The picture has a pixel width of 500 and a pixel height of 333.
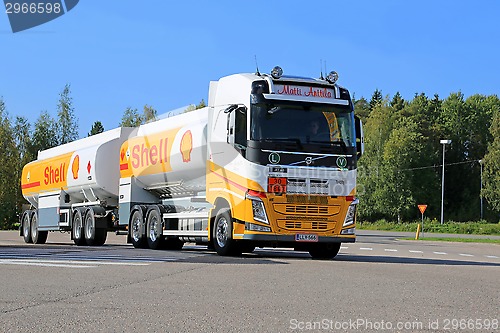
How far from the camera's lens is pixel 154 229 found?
23.4 metres

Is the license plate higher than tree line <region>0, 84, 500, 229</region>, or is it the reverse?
tree line <region>0, 84, 500, 229</region>

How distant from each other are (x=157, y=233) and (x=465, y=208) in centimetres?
8173

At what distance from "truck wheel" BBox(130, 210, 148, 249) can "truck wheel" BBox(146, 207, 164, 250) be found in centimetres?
37

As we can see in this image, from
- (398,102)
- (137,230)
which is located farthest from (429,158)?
(137,230)

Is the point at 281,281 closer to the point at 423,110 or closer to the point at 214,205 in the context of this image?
the point at 214,205

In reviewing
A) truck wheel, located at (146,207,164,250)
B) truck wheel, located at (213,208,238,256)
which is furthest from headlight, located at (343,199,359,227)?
truck wheel, located at (146,207,164,250)

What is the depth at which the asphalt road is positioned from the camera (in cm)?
739

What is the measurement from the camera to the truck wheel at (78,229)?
28106 millimetres

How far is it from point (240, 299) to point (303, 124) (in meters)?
9.75

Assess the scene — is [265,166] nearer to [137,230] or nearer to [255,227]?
→ [255,227]

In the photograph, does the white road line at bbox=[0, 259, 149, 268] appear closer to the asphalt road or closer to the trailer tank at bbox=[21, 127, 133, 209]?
the asphalt road

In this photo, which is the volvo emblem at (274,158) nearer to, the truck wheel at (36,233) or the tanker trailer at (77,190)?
the tanker trailer at (77,190)

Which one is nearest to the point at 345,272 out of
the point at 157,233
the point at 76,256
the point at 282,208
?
the point at 282,208

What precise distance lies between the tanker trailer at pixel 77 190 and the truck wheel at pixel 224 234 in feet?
25.0
